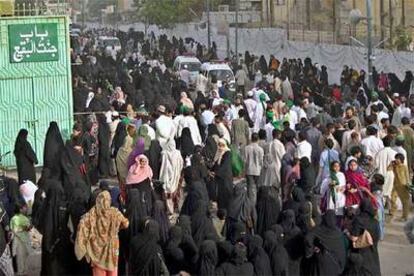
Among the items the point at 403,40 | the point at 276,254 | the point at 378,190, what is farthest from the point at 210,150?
the point at 403,40

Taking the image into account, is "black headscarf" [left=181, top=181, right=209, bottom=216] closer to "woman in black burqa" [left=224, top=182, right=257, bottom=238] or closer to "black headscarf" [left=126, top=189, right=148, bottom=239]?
"woman in black burqa" [left=224, top=182, right=257, bottom=238]

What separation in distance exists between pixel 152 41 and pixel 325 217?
116ft

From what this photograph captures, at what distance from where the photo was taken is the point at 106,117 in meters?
15.9

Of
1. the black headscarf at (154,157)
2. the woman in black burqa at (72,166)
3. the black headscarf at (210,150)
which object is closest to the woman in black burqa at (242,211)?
the woman in black burqa at (72,166)

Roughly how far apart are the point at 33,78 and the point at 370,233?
942 cm

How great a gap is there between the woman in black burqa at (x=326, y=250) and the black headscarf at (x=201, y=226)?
0.94 meters

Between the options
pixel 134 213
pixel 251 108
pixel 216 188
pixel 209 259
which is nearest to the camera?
pixel 209 259

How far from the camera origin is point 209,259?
7977 millimetres

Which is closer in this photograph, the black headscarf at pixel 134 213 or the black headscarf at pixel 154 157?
the black headscarf at pixel 134 213

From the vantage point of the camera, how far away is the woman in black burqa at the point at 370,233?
858 cm

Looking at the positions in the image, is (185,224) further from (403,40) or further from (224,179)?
(403,40)

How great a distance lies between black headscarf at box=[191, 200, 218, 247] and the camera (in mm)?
9156

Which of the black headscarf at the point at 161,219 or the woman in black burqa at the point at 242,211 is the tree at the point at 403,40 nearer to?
the woman in black burqa at the point at 242,211

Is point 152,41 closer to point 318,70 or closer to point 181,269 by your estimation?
point 318,70
